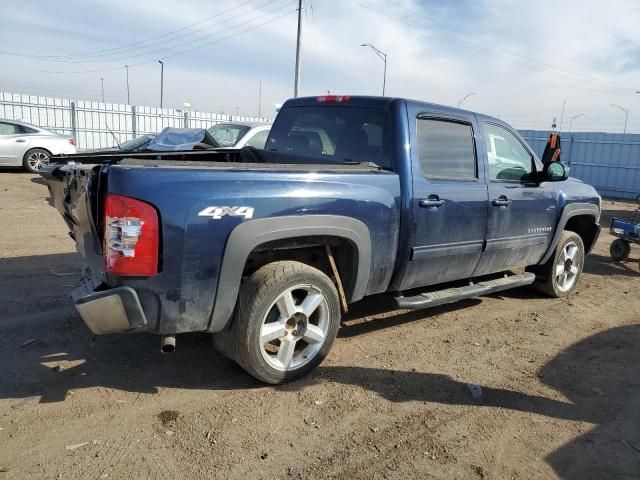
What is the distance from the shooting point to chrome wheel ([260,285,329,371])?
3.46 m

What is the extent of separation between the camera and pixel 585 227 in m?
6.41

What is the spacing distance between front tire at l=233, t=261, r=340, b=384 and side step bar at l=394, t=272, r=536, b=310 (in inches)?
29.9

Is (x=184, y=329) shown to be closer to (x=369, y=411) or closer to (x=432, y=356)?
(x=369, y=411)

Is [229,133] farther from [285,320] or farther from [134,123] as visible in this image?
[134,123]

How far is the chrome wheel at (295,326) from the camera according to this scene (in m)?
3.46

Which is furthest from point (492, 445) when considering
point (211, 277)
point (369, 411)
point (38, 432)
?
point (38, 432)

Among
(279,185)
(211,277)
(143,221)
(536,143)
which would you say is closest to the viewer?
(143,221)

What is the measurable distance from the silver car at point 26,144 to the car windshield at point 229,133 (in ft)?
19.9

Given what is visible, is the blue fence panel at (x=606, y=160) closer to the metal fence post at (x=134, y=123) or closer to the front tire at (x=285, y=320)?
the metal fence post at (x=134, y=123)

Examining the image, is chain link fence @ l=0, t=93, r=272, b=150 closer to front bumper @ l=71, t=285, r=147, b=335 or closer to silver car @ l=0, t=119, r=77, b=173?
silver car @ l=0, t=119, r=77, b=173

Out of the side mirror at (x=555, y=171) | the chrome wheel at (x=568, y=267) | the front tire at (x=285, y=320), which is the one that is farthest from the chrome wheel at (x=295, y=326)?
the chrome wheel at (x=568, y=267)

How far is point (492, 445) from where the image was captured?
10.1 feet

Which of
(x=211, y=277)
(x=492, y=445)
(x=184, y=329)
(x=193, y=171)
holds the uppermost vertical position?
(x=193, y=171)

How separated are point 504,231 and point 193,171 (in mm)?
3120
